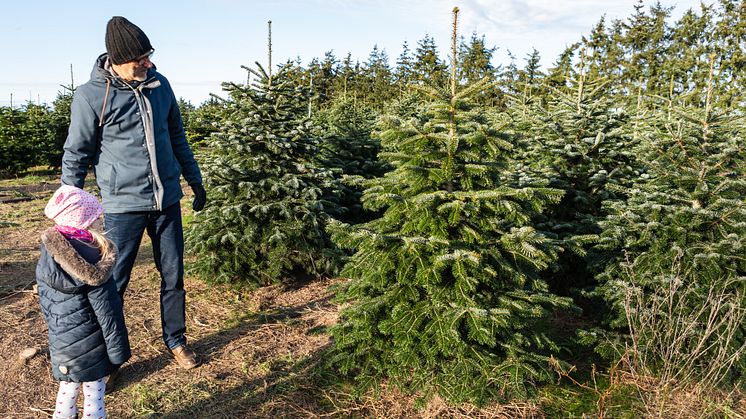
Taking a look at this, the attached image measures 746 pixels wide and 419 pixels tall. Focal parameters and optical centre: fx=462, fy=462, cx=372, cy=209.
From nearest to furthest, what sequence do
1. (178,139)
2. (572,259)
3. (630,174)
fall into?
(178,139)
(572,259)
(630,174)

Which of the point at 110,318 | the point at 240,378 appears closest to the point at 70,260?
the point at 110,318

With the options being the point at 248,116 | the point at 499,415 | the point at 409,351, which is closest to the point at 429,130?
the point at 409,351

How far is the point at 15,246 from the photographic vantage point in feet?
20.3

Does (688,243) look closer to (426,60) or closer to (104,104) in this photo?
(104,104)

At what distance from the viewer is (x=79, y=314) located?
7.78ft

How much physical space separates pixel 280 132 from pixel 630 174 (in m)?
3.74

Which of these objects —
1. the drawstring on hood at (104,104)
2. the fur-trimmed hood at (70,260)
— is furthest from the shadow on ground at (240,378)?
the drawstring on hood at (104,104)

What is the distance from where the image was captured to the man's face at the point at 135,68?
2.99m

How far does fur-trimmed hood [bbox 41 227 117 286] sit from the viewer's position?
2213 millimetres

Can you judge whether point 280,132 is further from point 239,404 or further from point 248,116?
point 239,404

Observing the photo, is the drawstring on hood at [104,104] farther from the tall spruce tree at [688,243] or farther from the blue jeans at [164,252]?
the tall spruce tree at [688,243]

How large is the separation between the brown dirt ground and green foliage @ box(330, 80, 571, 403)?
0.87 feet

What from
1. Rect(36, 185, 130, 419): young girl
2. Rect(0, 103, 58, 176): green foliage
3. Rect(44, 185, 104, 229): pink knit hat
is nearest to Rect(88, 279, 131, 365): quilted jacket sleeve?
Rect(36, 185, 130, 419): young girl

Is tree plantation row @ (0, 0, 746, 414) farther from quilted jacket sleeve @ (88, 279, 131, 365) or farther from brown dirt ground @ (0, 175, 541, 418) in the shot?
quilted jacket sleeve @ (88, 279, 131, 365)
